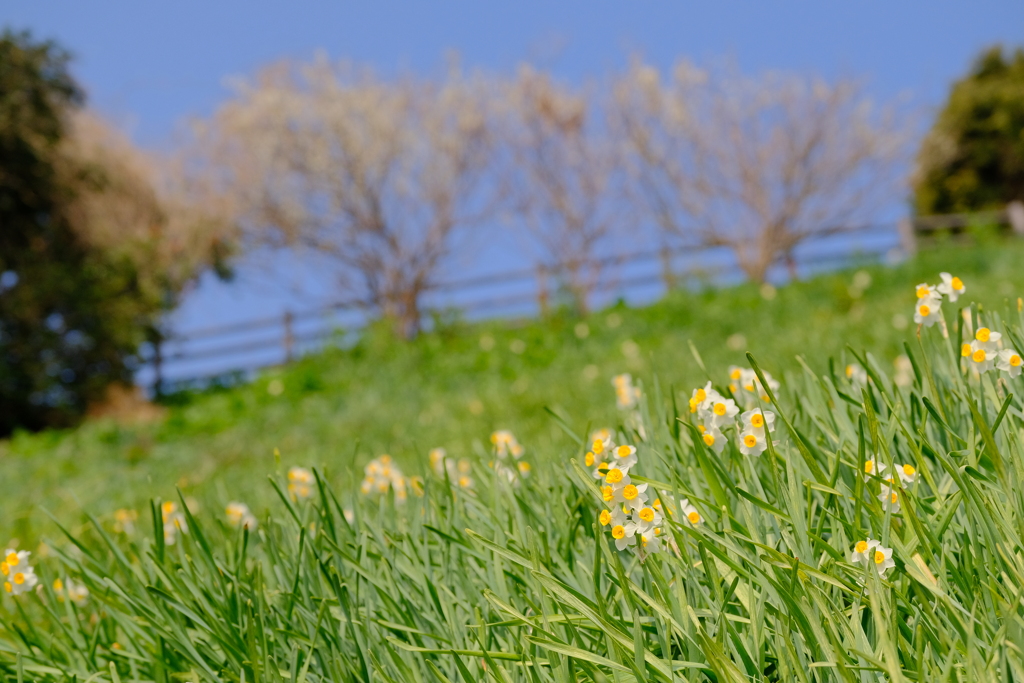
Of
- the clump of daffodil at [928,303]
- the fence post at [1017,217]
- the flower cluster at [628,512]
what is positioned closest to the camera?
the flower cluster at [628,512]

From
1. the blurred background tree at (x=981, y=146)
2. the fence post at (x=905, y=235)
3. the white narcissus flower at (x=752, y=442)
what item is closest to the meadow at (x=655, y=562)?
the white narcissus flower at (x=752, y=442)

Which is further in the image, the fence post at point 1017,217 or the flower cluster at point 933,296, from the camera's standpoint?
the fence post at point 1017,217

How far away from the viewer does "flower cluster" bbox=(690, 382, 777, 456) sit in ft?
4.28

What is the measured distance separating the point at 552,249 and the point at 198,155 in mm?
8548

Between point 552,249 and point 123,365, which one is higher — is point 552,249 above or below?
above

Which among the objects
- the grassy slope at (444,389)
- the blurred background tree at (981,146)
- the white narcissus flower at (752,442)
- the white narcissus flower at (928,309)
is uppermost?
the blurred background tree at (981,146)

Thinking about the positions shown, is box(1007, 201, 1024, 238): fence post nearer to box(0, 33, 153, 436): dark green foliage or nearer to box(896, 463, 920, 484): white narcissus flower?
box(0, 33, 153, 436): dark green foliage

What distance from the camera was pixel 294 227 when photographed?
16.3m

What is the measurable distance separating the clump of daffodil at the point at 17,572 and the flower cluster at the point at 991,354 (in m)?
1.95

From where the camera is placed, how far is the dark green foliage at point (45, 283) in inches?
478

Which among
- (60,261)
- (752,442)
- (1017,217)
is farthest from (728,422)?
(1017,217)

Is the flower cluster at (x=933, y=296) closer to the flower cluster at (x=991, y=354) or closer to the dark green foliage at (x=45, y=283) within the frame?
the flower cluster at (x=991, y=354)

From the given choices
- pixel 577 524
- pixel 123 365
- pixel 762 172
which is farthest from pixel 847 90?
pixel 577 524

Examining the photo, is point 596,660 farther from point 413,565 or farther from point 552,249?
point 552,249
